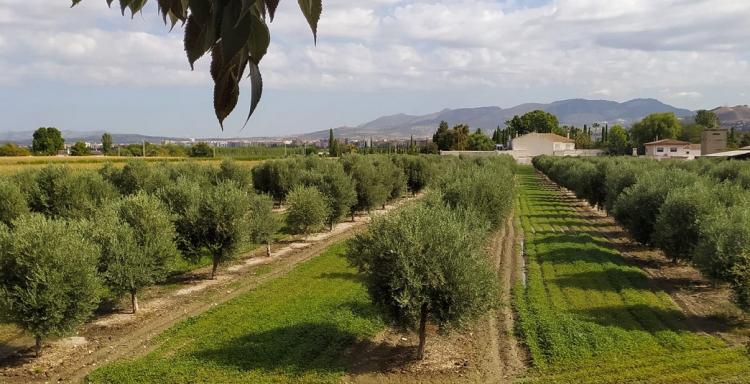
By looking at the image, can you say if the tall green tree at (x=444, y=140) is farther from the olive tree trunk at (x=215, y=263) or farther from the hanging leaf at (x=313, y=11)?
the hanging leaf at (x=313, y=11)

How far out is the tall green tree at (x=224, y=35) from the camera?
1.05 m

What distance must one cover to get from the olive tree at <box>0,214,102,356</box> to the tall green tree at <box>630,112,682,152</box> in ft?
464

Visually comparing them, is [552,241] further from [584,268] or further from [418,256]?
[418,256]

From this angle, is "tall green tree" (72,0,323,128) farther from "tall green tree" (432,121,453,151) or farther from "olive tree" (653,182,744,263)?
"tall green tree" (432,121,453,151)

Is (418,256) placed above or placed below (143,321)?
above

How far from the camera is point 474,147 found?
152 metres

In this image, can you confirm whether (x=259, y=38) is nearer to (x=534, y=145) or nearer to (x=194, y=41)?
(x=194, y=41)

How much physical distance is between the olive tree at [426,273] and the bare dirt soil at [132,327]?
2522 mm

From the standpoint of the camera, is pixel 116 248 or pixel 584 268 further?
pixel 584 268

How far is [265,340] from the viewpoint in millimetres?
15195

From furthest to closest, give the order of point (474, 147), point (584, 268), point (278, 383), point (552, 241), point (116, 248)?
point (474, 147) → point (552, 241) → point (584, 268) → point (116, 248) → point (278, 383)

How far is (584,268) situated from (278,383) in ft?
54.5

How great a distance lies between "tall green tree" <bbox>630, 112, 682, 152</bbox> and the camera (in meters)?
137

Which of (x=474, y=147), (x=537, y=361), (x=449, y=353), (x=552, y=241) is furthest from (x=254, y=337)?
(x=474, y=147)
